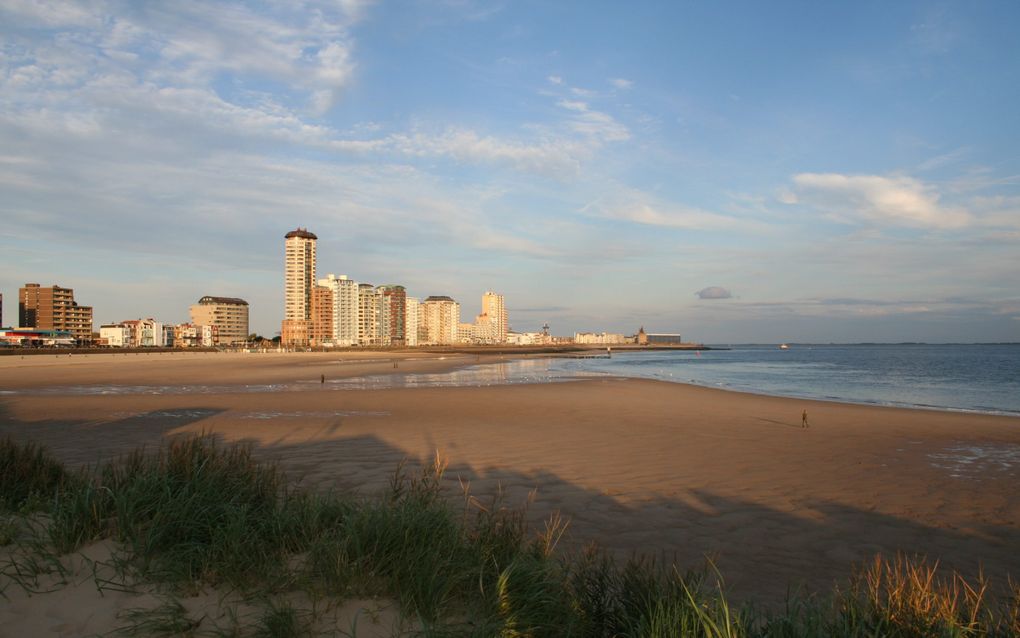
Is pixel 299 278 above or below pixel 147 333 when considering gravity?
above

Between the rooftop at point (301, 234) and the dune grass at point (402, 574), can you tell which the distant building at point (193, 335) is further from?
the dune grass at point (402, 574)

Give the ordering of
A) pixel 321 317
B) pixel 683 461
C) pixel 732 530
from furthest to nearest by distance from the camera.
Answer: pixel 321 317 → pixel 683 461 → pixel 732 530

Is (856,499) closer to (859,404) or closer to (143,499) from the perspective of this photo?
(143,499)

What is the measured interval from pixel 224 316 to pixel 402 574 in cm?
20869

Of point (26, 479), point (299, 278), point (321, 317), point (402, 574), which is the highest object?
point (299, 278)

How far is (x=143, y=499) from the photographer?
4605 mm

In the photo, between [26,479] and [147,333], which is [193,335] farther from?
[26,479]

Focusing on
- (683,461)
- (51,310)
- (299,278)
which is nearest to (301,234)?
(299,278)

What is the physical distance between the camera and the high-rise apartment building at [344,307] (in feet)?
581

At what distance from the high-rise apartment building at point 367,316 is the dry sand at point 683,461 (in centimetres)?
16399

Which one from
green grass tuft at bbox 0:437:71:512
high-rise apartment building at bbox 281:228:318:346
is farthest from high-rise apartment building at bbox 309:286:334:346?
green grass tuft at bbox 0:437:71:512

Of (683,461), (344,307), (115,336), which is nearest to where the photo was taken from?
(683,461)

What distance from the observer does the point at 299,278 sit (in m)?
172

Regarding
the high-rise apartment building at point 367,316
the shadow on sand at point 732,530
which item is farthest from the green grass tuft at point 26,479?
the high-rise apartment building at point 367,316
